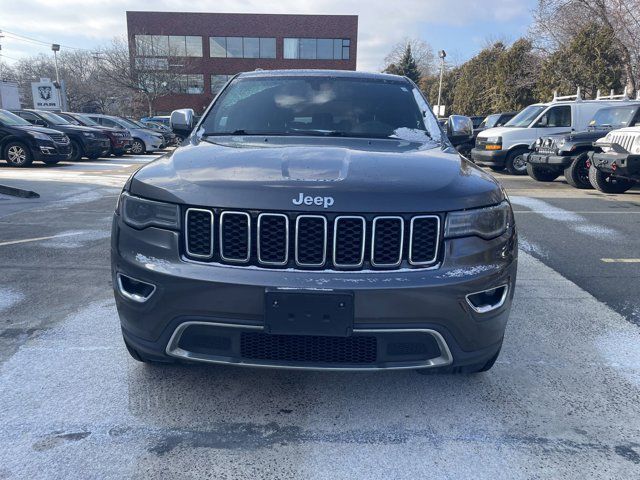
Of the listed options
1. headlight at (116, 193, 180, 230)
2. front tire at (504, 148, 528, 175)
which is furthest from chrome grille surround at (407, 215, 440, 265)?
front tire at (504, 148, 528, 175)

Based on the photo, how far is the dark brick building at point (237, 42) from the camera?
47.6 m

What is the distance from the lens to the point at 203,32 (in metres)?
48.1

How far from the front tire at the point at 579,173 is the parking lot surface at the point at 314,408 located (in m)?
7.54

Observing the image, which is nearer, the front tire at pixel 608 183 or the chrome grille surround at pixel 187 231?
the chrome grille surround at pixel 187 231

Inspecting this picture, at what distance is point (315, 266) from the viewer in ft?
7.36

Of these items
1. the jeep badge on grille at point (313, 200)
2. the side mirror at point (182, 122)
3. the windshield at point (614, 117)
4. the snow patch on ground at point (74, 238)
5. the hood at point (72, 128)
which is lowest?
the snow patch on ground at point (74, 238)

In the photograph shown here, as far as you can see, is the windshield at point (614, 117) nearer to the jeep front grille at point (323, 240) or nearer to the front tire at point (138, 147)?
the jeep front grille at point (323, 240)

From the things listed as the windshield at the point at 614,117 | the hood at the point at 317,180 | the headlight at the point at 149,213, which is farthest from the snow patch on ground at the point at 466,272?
the windshield at the point at 614,117

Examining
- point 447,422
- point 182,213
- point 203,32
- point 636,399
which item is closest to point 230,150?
point 182,213

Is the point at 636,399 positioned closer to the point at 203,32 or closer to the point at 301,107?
the point at 301,107

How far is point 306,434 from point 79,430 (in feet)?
3.50

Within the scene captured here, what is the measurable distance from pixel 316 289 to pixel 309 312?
10 centimetres

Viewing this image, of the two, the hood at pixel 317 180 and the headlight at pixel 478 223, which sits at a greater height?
the hood at pixel 317 180

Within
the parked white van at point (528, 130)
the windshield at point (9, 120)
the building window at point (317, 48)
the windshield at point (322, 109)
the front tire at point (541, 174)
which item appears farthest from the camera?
the building window at point (317, 48)
